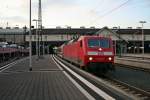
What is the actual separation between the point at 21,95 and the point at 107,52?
579 inches

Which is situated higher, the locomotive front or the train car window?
the train car window

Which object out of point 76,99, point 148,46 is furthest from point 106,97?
point 148,46

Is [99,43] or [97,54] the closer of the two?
[97,54]

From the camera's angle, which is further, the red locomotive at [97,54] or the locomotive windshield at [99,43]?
the locomotive windshield at [99,43]

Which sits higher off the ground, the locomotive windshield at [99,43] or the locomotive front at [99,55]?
the locomotive windshield at [99,43]

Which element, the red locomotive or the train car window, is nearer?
the red locomotive

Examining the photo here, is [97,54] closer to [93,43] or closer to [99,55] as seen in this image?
[99,55]

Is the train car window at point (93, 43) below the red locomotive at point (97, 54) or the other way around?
the other way around

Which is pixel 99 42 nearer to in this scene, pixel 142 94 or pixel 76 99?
pixel 142 94

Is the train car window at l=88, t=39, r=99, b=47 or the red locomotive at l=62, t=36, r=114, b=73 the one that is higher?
the train car window at l=88, t=39, r=99, b=47

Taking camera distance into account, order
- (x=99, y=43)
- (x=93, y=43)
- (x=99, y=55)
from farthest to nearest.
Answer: (x=93, y=43), (x=99, y=43), (x=99, y=55)

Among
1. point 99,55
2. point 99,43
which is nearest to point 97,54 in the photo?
point 99,55

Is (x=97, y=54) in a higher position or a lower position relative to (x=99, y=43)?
lower

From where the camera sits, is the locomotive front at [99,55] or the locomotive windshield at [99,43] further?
the locomotive windshield at [99,43]
